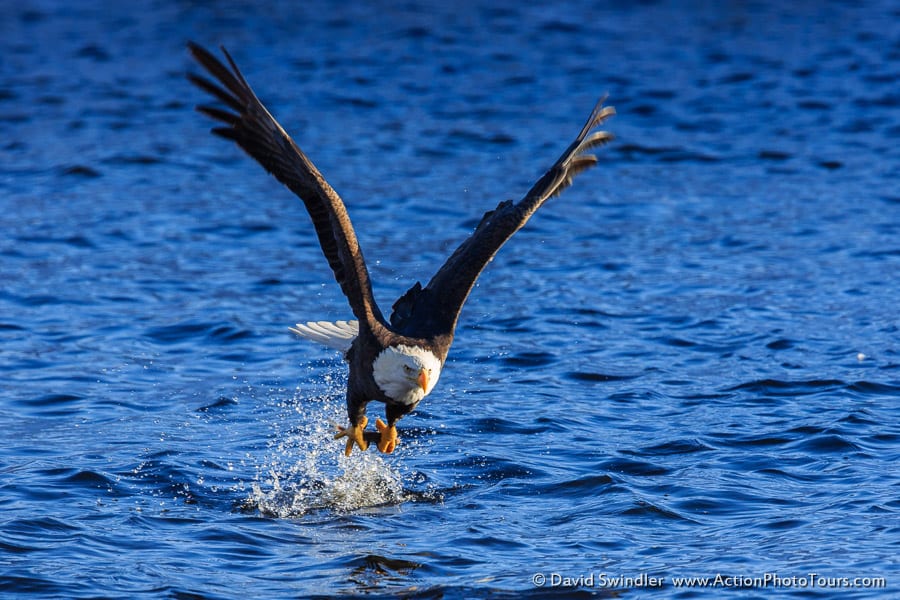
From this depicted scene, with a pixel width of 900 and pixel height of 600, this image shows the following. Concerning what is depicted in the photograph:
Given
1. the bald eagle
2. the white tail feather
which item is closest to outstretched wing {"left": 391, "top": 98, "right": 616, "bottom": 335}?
the bald eagle

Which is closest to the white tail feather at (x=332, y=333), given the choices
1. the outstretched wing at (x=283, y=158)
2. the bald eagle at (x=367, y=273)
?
the bald eagle at (x=367, y=273)

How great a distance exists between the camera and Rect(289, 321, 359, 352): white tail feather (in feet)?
23.7

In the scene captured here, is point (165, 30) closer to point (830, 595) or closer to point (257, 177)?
point (257, 177)

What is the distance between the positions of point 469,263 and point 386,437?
102 centimetres

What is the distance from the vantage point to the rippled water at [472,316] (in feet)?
20.6

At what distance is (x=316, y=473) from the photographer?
7.44m

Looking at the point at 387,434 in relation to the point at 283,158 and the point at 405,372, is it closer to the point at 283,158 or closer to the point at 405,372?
the point at 405,372

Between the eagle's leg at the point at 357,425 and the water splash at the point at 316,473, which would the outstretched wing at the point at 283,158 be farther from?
the water splash at the point at 316,473

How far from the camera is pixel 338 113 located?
16.3 metres

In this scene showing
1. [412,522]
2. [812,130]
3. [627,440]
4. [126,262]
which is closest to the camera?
[412,522]

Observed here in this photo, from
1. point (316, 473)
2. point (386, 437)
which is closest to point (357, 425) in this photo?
point (386, 437)

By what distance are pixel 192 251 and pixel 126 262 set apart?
Answer: 2.00 feet

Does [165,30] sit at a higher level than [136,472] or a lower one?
higher

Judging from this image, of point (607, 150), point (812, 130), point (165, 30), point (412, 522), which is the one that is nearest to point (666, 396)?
point (412, 522)
